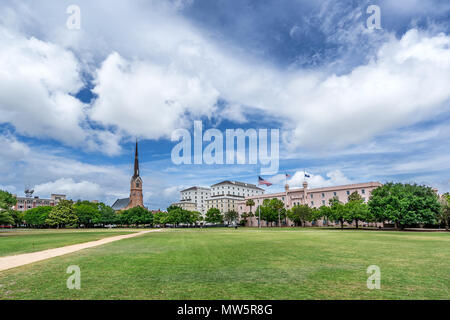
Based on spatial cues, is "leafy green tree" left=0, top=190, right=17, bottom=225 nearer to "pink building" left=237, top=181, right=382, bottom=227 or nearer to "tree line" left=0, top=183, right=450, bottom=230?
"tree line" left=0, top=183, right=450, bottom=230

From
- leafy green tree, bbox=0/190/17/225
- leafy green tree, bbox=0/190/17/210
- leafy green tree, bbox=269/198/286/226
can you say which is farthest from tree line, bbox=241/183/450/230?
leafy green tree, bbox=0/190/17/210

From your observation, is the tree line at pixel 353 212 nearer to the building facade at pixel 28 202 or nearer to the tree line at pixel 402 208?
the tree line at pixel 402 208

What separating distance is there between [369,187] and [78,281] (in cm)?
11354

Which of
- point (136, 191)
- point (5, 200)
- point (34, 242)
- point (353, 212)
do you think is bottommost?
point (34, 242)

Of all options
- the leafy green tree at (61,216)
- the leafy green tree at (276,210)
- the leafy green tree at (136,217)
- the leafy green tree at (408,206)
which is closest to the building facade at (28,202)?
the leafy green tree at (136,217)

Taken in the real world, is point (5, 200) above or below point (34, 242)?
above

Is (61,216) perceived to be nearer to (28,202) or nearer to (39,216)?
(39,216)

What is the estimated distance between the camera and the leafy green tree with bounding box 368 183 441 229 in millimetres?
57562

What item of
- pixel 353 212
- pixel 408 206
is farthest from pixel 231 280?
pixel 353 212

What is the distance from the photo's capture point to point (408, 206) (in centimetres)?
5884

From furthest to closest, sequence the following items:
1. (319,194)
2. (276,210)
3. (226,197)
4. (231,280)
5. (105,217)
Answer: (226,197) → (319,194) → (276,210) → (105,217) → (231,280)
